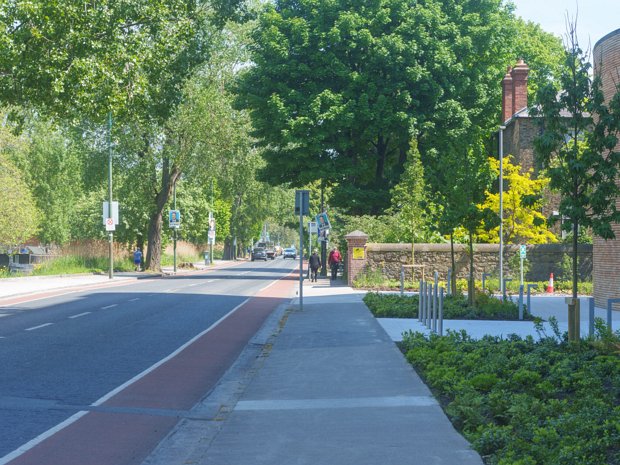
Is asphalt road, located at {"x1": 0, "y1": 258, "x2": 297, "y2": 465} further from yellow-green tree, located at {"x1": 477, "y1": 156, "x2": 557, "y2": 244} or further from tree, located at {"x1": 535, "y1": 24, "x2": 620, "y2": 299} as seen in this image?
yellow-green tree, located at {"x1": 477, "y1": 156, "x2": 557, "y2": 244}

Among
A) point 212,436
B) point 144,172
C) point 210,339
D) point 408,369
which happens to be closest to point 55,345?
point 210,339

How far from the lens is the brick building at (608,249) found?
22172 millimetres

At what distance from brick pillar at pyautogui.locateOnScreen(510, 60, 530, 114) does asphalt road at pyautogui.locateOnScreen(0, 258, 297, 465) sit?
27.0 m

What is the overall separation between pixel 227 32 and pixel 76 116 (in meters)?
30.0

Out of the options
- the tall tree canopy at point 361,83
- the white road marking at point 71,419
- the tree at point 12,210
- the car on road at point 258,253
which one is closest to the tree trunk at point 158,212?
the tree at point 12,210

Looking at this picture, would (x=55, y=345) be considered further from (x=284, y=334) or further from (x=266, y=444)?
(x=266, y=444)

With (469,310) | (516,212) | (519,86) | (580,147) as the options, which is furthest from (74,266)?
(580,147)

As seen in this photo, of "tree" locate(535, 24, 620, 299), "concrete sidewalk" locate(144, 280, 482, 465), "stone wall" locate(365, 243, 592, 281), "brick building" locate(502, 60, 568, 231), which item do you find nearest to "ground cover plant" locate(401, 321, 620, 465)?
"concrete sidewalk" locate(144, 280, 482, 465)

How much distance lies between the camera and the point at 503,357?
1035 centimetres

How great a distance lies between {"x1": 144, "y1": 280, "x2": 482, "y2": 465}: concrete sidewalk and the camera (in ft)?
21.3

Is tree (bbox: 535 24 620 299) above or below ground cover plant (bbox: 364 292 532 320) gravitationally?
above

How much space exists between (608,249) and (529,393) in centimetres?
1539

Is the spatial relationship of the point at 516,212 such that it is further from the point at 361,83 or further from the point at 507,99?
the point at 361,83

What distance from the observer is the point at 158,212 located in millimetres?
52125
